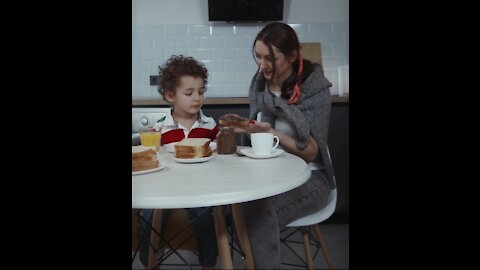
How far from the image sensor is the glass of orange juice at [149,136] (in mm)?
529

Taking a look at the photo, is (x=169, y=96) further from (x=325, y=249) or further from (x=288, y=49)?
(x=325, y=249)

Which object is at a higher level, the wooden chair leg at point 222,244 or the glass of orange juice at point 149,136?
the glass of orange juice at point 149,136

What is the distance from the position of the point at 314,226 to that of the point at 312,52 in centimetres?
26

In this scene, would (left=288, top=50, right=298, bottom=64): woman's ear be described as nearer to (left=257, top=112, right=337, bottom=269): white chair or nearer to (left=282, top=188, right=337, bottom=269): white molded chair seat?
(left=257, top=112, right=337, bottom=269): white chair

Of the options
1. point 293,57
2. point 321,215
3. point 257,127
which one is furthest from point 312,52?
point 321,215

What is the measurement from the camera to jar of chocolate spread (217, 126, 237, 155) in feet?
1.96

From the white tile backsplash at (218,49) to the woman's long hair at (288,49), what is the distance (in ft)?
0.04

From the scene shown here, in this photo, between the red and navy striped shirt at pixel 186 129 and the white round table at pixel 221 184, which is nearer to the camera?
the white round table at pixel 221 184

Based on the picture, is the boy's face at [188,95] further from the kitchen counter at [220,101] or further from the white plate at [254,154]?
the white plate at [254,154]

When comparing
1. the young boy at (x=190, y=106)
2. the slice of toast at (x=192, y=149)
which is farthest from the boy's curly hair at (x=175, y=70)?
the slice of toast at (x=192, y=149)

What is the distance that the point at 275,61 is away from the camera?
551mm
